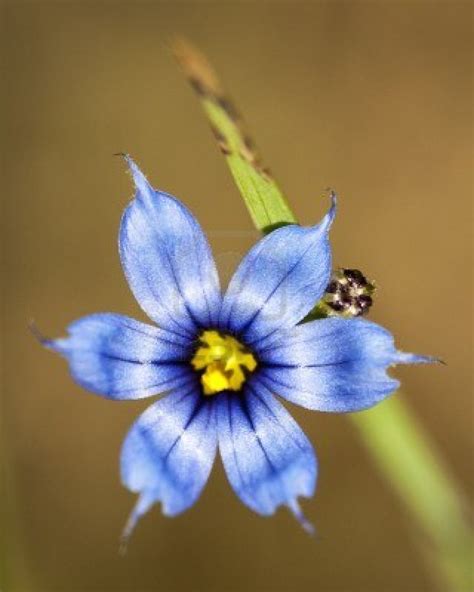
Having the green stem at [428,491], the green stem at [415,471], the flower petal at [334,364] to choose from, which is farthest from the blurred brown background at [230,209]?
the flower petal at [334,364]

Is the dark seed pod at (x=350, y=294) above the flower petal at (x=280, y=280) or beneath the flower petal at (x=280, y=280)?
beneath

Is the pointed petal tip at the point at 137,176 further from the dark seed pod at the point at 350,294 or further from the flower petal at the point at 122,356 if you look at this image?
the dark seed pod at the point at 350,294

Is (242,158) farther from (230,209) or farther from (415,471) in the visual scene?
(230,209)

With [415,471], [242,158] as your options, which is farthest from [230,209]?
[242,158]

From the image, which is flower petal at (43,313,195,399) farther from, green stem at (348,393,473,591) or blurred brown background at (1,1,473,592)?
blurred brown background at (1,1,473,592)

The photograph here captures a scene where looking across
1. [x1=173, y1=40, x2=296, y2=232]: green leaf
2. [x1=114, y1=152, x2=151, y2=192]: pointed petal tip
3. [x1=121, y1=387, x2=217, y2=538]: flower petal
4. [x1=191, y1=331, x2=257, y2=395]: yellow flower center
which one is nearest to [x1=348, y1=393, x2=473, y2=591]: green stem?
[x1=191, y1=331, x2=257, y2=395]: yellow flower center

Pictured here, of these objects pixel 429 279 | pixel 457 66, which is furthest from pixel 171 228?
pixel 457 66
